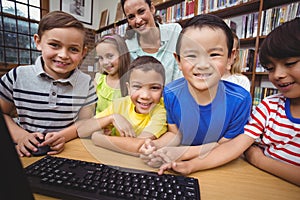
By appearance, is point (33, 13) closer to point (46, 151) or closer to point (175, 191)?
point (46, 151)

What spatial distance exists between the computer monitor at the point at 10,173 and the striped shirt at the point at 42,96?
2.08 ft

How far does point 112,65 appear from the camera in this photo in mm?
550

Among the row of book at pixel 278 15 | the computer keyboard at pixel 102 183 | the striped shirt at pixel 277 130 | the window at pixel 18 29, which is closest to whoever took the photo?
the computer keyboard at pixel 102 183

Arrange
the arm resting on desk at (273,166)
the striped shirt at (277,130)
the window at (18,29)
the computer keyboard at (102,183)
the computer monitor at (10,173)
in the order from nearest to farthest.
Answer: the computer monitor at (10,173), the computer keyboard at (102,183), the arm resting on desk at (273,166), the striped shirt at (277,130), the window at (18,29)

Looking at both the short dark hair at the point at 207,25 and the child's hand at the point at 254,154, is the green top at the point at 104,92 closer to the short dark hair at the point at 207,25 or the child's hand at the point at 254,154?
the short dark hair at the point at 207,25

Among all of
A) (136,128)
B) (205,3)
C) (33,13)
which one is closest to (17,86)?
(136,128)

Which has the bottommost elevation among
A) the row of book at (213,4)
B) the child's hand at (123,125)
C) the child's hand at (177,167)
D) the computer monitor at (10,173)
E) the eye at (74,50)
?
the child's hand at (177,167)

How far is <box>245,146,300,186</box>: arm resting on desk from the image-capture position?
0.48m

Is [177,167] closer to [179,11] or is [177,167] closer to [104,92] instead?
[104,92]

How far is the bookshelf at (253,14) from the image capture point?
168cm

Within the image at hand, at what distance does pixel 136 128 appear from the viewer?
2.09 ft

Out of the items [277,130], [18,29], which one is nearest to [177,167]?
[277,130]

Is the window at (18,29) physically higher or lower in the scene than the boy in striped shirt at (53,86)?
higher

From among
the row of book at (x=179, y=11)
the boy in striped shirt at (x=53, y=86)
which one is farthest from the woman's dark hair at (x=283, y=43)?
the row of book at (x=179, y=11)
